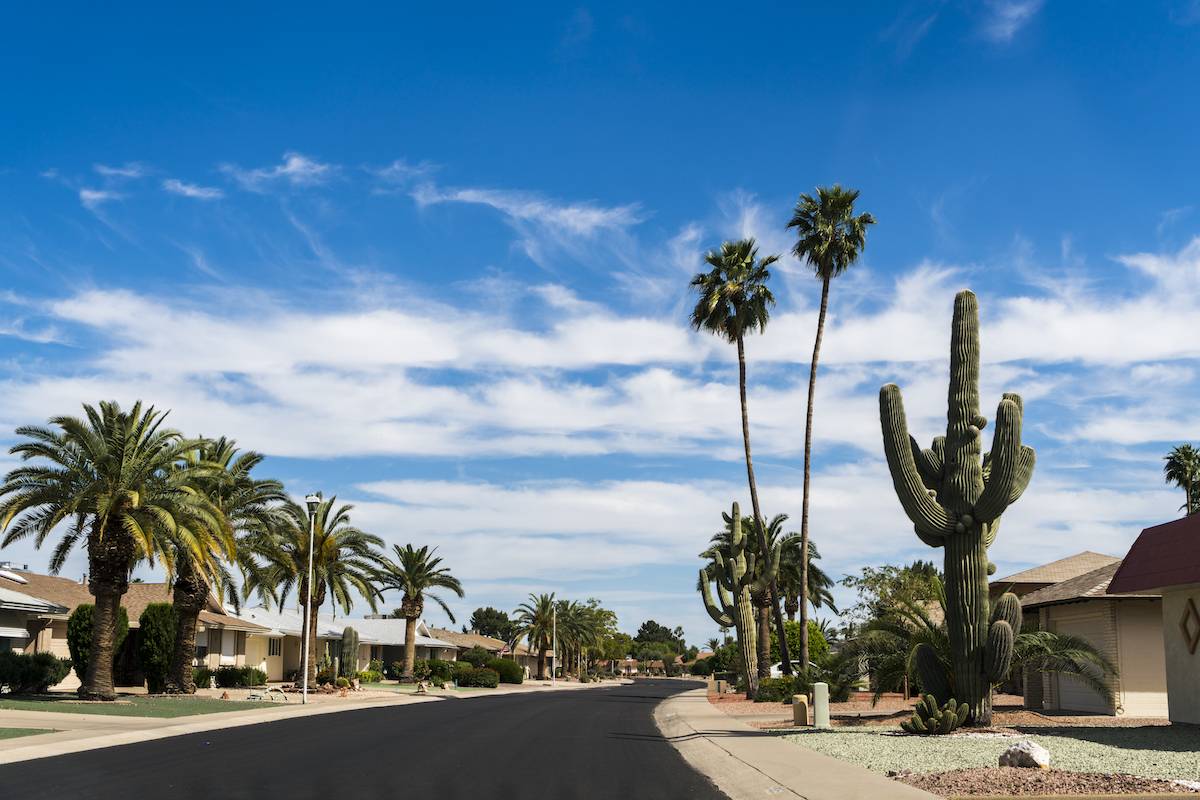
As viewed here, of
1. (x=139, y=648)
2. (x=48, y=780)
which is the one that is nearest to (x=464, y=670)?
(x=139, y=648)

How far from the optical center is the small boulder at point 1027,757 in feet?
52.7

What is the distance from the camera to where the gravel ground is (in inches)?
661

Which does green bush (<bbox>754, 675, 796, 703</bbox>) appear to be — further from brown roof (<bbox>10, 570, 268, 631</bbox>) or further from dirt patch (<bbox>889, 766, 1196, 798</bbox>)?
brown roof (<bbox>10, 570, 268, 631</bbox>)

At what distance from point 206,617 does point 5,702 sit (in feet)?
67.9

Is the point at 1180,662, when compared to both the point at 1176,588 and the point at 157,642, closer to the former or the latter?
the point at 1176,588

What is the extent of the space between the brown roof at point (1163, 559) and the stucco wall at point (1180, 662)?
0.59 m

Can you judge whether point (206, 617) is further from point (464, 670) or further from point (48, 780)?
point (48, 780)

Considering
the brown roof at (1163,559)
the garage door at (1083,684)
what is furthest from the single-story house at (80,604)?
the brown roof at (1163,559)

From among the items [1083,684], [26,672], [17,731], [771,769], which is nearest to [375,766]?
[771,769]

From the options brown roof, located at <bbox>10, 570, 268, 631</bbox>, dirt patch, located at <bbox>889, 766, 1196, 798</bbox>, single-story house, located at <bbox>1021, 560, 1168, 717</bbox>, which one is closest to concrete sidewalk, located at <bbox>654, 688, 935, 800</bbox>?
dirt patch, located at <bbox>889, 766, 1196, 798</bbox>

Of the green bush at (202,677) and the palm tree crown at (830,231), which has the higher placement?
the palm tree crown at (830,231)

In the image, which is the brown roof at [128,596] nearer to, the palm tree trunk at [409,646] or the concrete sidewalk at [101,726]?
the palm tree trunk at [409,646]

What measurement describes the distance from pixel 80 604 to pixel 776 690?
3169 centimetres

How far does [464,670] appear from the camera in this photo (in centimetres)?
7131
